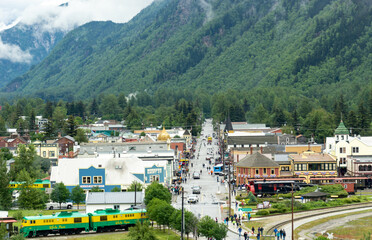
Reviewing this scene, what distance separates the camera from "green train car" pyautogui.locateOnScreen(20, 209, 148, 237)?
6944 cm

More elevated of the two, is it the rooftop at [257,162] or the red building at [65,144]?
the red building at [65,144]

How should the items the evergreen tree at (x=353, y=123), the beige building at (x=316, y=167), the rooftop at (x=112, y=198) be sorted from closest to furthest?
1. the rooftop at (x=112, y=198)
2. the beige building at (x=316, y=167)
3. the evergreen tree at (x=353, y=123)

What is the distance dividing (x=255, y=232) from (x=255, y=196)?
2553cm

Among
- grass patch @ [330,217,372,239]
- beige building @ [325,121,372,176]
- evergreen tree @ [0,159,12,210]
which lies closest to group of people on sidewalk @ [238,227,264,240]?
grass patch @ [330,217,372,239]

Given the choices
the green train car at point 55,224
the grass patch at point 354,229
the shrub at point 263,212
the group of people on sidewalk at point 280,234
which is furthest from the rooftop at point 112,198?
the grass patch at point 354,229

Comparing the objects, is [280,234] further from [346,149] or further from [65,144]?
[65,144]

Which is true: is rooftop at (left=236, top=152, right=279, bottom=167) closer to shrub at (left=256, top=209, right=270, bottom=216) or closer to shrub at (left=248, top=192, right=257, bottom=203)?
shrub at (left=248, top=192, right=257, bottom=203)

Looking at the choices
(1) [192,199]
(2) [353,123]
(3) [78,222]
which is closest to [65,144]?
(1) [192,199]

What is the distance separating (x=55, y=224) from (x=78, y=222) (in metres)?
2.45

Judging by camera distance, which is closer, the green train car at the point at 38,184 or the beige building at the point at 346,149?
the green train car at the point at 38,184

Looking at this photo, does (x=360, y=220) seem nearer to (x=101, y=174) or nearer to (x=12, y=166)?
(x=101, y=174)

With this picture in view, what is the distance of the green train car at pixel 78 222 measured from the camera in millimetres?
69438

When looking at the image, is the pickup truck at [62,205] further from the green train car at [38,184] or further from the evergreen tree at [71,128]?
the evergreen tree at [71,128]

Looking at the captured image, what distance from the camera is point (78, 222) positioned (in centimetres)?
7125
